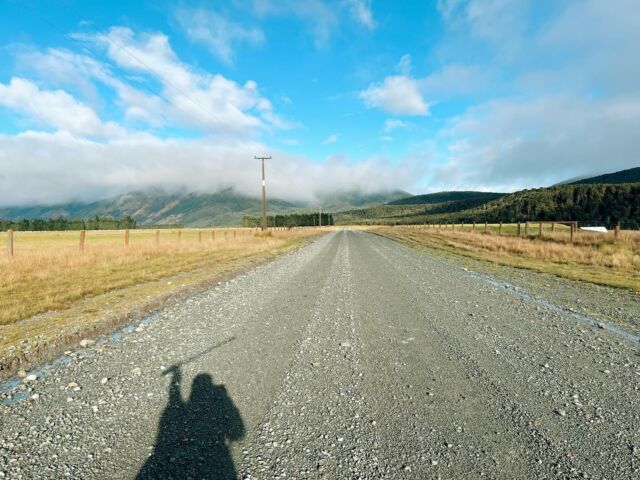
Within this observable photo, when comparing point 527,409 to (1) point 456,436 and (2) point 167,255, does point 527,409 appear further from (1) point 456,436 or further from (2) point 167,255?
Result: (2) point 167,255

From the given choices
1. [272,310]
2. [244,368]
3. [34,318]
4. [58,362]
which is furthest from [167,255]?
[244,368]

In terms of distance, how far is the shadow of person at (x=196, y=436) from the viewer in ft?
9.55

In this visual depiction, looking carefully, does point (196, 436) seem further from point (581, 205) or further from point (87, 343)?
point (581, 205)

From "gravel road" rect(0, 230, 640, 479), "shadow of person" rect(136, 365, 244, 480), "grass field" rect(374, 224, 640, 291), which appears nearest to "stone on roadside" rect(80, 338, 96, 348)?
"gravel road" rect(0, 230, 640, 479)

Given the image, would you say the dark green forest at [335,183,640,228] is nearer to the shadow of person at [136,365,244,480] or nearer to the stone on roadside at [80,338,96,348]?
the stone on roadside at [80,338,96,348]

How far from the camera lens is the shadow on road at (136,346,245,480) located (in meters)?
2.91

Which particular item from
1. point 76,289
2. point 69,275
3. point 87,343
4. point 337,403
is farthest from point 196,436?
point 69,275

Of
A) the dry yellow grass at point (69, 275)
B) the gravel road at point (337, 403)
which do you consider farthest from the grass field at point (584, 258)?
the dry yellow grass at point (69, 275)

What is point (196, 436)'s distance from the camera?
11.2 feet

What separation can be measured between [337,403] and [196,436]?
157 cm

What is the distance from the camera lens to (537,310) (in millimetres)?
8422

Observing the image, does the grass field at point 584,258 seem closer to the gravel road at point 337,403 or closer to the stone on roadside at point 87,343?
the gravel road at point 337,403

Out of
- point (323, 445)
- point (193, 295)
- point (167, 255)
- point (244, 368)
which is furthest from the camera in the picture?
point (167, 255)

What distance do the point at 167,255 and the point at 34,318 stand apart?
50.3 feet
